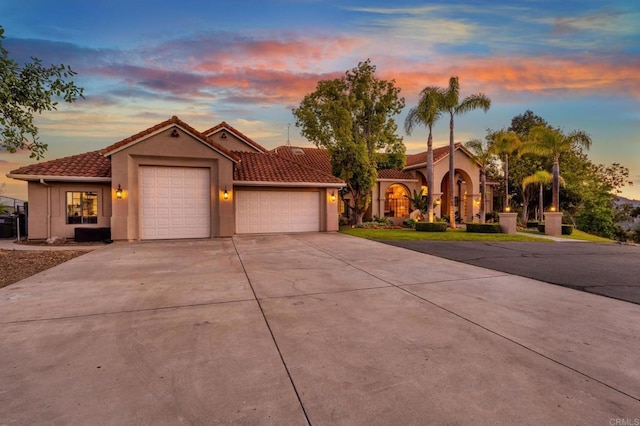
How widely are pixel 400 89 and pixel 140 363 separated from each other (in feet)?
68.9

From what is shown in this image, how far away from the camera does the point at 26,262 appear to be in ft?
26.6

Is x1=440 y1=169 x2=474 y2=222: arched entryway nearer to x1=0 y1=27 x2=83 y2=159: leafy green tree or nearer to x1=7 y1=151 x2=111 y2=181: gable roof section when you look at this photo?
x1=7 y1=151 x2=111 y2=181: gable roof section

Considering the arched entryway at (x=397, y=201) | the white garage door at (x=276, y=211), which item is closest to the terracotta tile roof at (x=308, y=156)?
the arched entryway at (x=397, y=201)

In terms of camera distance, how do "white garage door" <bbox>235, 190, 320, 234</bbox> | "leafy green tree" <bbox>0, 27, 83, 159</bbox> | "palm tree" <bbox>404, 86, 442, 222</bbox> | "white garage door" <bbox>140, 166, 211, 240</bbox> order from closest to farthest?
"leafy green tree" <bbox>0, 27, 83, 159</bbox> < "white garage door" <bbox>140, 166, 211, 240</bbox> < "white garage door" <bbox>235, 190, 320, 234</bbox> < "palm tree" <bbox>404, 86, 442, 222</bbox>

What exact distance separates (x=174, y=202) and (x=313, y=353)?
12.3 metres

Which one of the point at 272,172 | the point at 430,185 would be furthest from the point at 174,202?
the point at 430,185

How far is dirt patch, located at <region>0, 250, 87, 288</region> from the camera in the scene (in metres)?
6.49

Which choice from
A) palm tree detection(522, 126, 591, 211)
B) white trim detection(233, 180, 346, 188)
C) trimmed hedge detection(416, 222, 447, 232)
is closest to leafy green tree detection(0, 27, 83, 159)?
white trim detection(233, 180, 346, 188)

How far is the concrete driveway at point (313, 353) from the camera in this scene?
2180 millimetres

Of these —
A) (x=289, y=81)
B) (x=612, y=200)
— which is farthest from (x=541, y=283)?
(x=612, y=200)

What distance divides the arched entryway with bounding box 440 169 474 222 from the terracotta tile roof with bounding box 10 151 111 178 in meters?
23.4

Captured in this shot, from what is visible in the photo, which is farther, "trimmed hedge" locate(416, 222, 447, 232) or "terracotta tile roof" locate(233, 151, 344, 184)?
"trimmed hedge" locate(416, 222, 447, 232)

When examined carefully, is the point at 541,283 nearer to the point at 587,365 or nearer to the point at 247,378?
the point at 587,365

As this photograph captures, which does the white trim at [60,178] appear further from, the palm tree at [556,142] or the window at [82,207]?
the palm tree at [556,142]
